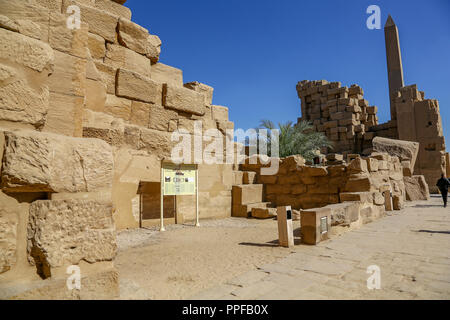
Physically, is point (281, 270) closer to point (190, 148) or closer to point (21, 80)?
point (21, 80)

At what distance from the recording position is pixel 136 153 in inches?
224

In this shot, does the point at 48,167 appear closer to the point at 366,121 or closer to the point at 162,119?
the point at 162,119

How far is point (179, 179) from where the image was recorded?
5914mm

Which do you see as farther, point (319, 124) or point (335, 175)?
point (319, 124)

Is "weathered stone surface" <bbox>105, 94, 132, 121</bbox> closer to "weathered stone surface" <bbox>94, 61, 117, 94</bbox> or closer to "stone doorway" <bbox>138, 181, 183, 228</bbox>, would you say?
"weathered stone surface" <bbox>94, 61, 117, 94</bbox>

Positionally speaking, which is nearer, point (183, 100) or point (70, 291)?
point (70, 291)

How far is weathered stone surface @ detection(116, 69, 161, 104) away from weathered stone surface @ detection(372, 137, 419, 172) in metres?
10.7

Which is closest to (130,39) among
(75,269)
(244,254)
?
(244,254)

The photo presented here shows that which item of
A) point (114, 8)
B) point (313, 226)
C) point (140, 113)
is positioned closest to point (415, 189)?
point (313, 226)

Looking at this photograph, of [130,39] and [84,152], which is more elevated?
[130,39]

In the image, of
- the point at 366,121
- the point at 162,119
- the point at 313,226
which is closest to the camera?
the point at 313,226

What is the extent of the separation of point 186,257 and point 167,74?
4568 mm

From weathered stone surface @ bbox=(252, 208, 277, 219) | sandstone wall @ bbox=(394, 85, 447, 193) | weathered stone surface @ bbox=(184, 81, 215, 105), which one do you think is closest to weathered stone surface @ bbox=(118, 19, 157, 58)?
weathered stone surface @ bbox=(184, 81, 215, 105)

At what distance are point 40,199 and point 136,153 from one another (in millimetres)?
3926
